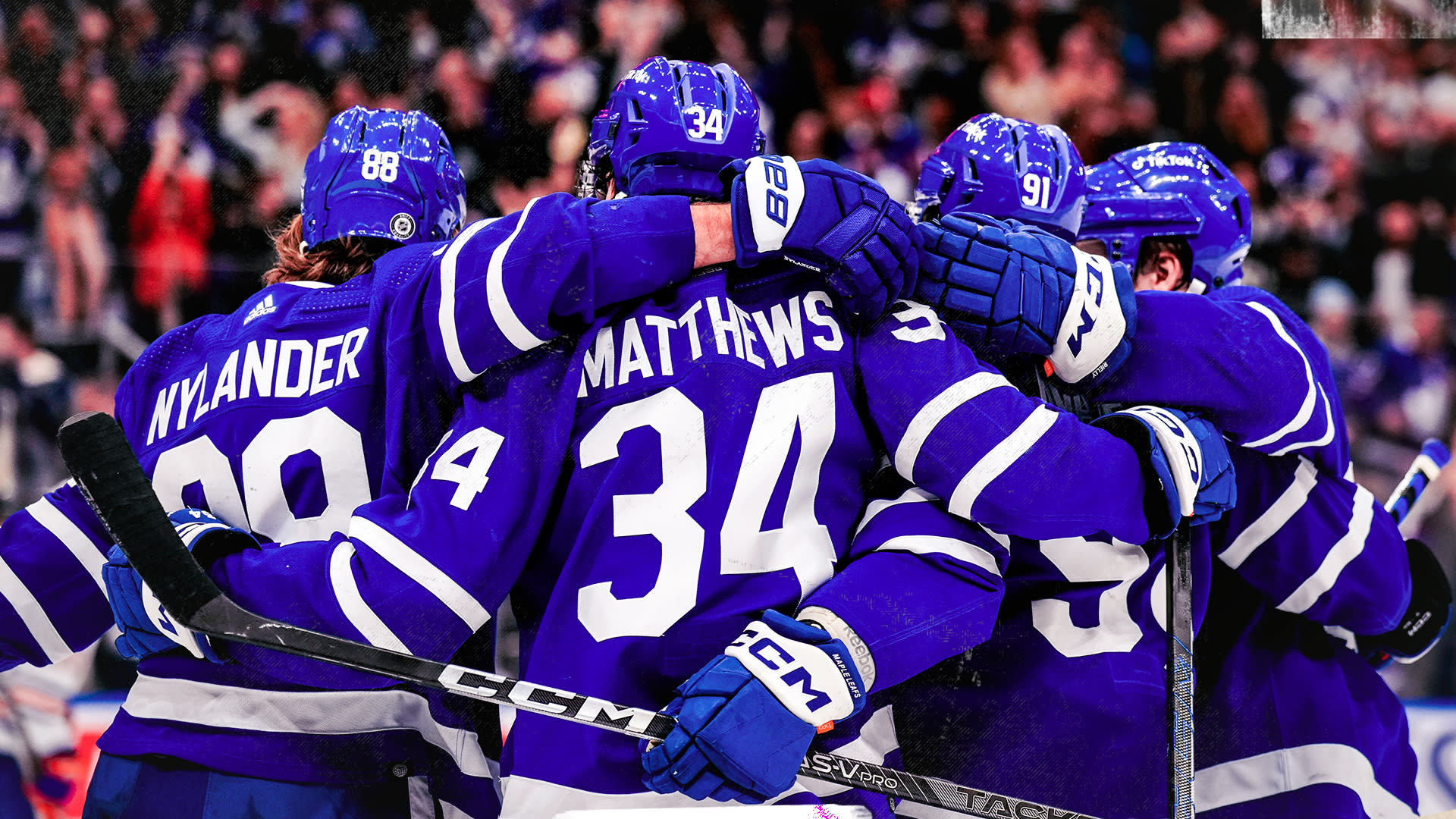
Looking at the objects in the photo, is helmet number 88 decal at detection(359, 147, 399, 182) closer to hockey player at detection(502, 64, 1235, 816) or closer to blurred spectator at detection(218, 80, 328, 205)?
hockey player at detection(502, 64, 1235, 816)

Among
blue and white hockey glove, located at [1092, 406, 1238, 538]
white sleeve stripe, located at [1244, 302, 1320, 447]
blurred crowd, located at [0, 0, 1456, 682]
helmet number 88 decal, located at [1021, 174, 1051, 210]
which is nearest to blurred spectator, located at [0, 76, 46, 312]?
blurred crowd, located at [0, 0, 1456, 682]

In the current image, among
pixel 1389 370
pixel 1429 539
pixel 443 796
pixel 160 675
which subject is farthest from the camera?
pixel 1389 370

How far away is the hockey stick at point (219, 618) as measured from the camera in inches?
42.3

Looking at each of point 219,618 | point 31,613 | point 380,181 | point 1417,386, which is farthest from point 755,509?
point 1417,386

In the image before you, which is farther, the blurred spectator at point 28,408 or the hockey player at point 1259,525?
the blurred spectator at point 28,408

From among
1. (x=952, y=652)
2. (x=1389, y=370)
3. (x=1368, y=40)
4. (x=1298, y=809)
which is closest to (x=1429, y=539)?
(x=1389, y=370)

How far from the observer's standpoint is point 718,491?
47.6 inches

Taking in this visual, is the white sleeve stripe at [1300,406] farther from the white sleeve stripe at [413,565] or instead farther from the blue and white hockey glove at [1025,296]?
the white sleeve stripe at [413,565]

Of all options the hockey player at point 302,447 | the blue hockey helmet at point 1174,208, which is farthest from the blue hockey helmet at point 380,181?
the blue hockey helmet at point 1174,208

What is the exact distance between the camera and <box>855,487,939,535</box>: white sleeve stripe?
1291 millimetres

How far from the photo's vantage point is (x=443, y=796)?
1.51m

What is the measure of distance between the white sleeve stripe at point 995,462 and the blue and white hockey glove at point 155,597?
0.72 metres

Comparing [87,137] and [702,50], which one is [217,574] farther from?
[702,50]

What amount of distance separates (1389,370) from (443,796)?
3.23 metres
